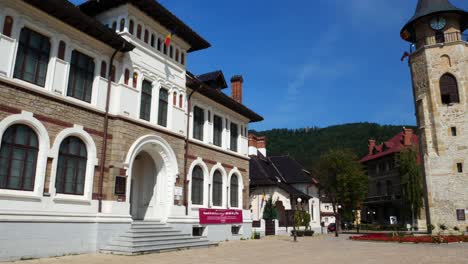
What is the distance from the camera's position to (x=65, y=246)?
12734mm

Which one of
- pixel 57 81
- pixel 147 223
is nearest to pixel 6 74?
pixel 57 81

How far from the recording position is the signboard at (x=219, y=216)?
67.8 ft

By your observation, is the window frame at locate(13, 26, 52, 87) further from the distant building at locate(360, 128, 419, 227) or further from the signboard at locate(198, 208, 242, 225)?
the distant building at locate(360, 128, 419, 227)

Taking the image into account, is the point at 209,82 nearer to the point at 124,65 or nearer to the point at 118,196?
the point at 124,65

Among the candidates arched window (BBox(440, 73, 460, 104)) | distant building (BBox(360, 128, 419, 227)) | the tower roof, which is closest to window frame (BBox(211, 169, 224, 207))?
arched window (BBox(440, 73, 460, 104))

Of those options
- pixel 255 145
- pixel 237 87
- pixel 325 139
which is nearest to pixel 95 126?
pixel 237 87

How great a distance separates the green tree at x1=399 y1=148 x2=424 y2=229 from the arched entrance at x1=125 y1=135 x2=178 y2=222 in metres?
35.8

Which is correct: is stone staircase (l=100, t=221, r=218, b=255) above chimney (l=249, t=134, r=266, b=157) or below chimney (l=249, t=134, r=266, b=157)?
below

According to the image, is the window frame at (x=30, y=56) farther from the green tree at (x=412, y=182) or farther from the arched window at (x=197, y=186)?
the green tree at (x=412, y=182)

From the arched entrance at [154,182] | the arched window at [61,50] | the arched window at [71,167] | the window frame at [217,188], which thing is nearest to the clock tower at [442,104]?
the window frame at [217,188]

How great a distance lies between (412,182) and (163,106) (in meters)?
36.9

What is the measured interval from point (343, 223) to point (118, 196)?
178 feet

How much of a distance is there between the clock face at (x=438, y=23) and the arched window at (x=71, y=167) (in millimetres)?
33828

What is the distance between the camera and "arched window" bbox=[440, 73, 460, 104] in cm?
3291
